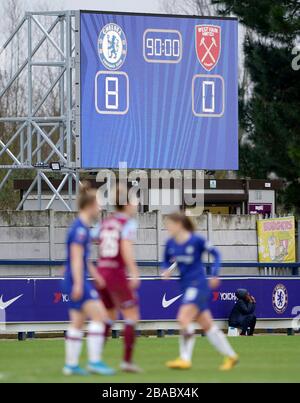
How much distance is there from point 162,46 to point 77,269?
80.9ft

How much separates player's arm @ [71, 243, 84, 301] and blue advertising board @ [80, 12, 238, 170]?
22.7m

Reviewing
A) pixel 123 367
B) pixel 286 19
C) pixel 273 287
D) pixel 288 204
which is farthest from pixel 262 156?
pixel 123 367

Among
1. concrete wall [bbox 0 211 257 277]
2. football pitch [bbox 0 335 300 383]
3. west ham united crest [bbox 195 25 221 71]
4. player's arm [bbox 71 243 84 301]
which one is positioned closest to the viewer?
player's arm [bbox 71 243 84 301]

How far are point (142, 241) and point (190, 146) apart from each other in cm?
347

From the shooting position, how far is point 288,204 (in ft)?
163

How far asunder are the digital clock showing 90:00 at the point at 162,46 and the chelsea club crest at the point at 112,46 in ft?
2.28

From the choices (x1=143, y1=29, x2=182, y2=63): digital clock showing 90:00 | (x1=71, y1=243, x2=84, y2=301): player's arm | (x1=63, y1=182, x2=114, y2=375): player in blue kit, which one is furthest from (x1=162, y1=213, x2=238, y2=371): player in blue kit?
(x1=143, y1=29, x2=182, y2=63): digital clock showing 90:00

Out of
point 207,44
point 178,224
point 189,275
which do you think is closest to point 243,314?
point 207,44

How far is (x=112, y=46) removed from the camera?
38.5 metres

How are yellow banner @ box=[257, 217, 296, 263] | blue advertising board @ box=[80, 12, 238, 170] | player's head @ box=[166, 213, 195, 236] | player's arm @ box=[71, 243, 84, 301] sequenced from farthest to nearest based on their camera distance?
blue advertising board @ box=[80, 12, 238, 170]
yellow banner @ box=[257, 217, 296, 263]
player's head @ box=[166, 213, 195, 236]
player's arm @ box=[71, 243, 84, 301]

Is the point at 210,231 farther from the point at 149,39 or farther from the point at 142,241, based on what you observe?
the point at 149,39

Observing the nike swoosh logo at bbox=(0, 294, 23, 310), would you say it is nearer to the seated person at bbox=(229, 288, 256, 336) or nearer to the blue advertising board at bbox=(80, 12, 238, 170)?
the seated person at bbox=(229, 288, 256, 336)

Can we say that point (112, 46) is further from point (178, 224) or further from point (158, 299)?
point (178, 224)

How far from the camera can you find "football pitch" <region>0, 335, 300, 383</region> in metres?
15.6
